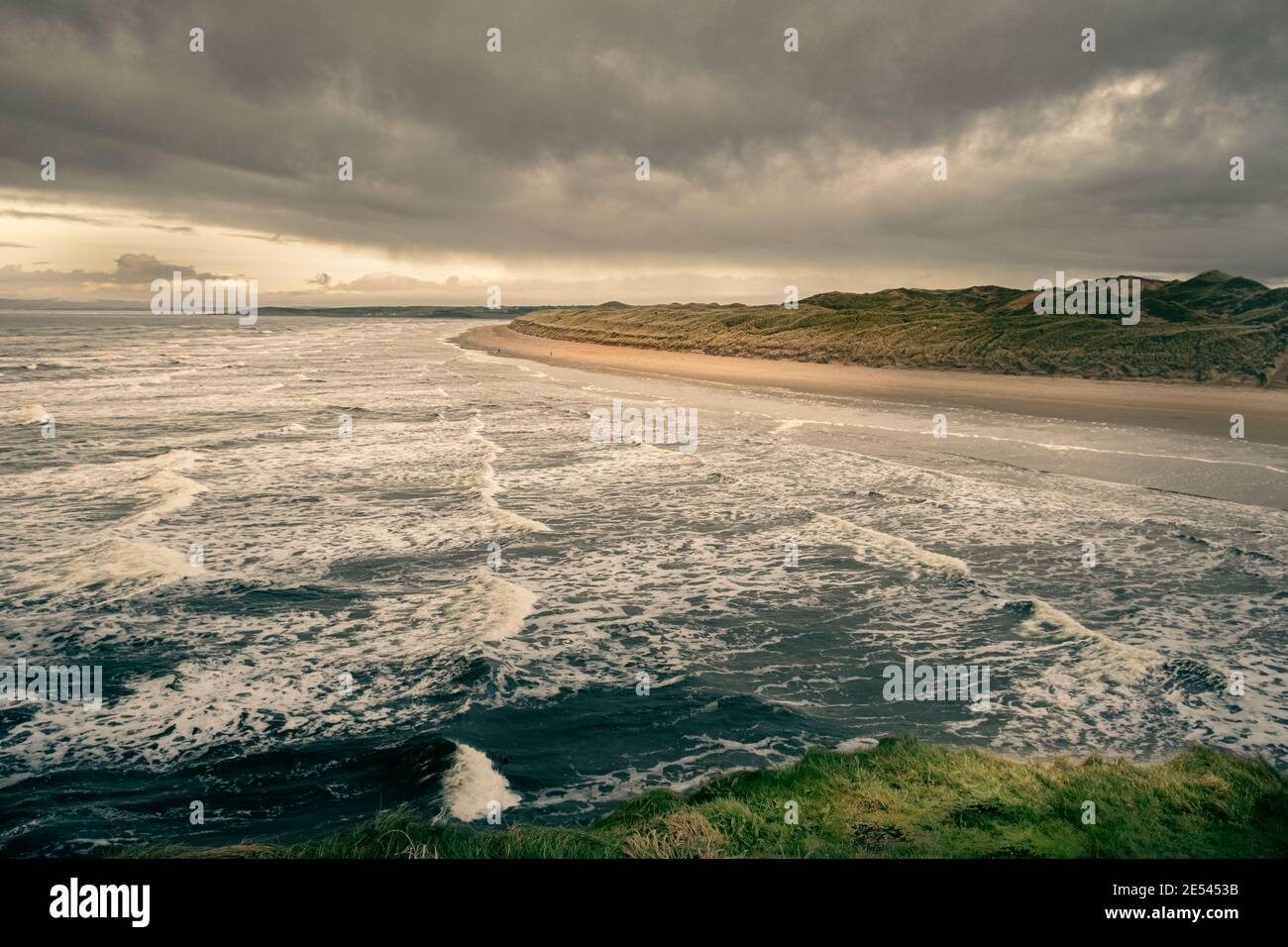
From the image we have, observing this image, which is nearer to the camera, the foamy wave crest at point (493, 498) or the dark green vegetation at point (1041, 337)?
the foamy wave crest at point (493, 498)

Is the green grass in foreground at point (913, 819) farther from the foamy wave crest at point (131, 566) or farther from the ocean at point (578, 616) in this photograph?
the foamy wave crest at point (131, 566)

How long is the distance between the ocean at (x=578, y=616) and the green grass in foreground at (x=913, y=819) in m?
0.79

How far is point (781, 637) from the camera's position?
34.5ft

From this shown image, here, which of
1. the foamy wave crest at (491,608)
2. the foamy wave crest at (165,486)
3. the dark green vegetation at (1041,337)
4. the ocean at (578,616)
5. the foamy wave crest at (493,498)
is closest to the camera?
the ocean at (578,616)

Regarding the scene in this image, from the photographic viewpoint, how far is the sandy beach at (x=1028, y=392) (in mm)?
29531

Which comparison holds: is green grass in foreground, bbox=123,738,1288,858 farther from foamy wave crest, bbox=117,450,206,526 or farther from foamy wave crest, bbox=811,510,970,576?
foamy wave crest, bbox=117,450,206,526

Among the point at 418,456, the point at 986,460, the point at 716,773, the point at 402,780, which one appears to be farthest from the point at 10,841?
the point at 986,460

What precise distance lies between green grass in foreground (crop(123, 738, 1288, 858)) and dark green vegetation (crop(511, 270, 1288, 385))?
40.2 m

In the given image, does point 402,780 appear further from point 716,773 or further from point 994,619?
point 994,619

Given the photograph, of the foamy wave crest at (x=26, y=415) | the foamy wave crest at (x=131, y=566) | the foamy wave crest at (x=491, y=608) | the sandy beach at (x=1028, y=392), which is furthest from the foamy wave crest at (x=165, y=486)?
the sandy beach at (x=1028, y=392)

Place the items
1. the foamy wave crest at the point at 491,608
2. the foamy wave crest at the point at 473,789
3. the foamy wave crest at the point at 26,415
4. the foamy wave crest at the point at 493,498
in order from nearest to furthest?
1. the foamy wave crest at the point at 473,789
2. the foamy wave crest at the point at 491,608
3. the foamy wave crest at the point at 493,498
4. the foamy wave crest at the point at 26,415

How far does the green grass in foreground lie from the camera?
5383mm

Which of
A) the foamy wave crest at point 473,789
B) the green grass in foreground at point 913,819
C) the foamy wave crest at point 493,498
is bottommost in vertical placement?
the foamy wave crest at point 473,789
